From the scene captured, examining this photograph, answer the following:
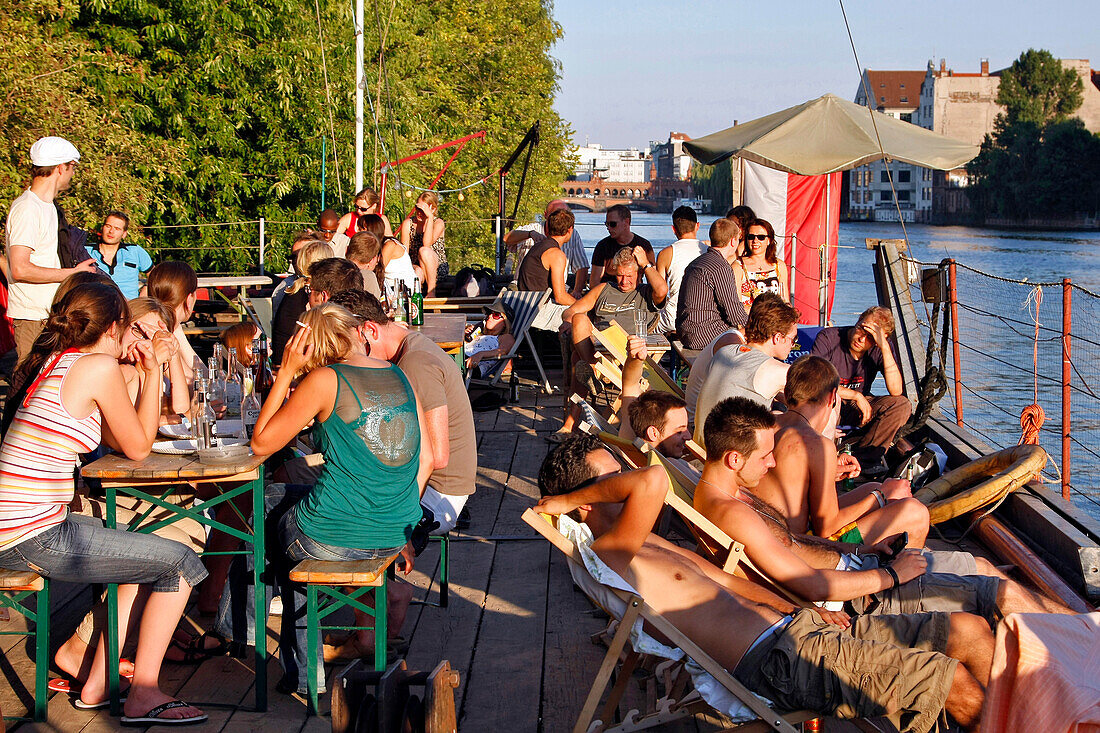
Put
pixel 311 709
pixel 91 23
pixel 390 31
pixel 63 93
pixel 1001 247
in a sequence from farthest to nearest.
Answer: pixel 1001 247
pixel 390 31
pixel 91 23
pixel 63 93
pixel 311 709

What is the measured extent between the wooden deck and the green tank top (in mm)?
597

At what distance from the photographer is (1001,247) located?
4788 centimetres

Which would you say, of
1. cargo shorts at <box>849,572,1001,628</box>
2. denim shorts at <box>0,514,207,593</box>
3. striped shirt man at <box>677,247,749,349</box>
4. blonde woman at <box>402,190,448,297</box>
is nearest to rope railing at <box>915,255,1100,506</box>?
striped shirt man at <box>677,247,749,349</box>

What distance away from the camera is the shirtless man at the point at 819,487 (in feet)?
12.3

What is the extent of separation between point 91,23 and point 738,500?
12.7 meters

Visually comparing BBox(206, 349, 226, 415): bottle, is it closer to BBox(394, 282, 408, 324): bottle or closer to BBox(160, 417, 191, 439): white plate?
BBox(160, 417, 191, 439): white plate

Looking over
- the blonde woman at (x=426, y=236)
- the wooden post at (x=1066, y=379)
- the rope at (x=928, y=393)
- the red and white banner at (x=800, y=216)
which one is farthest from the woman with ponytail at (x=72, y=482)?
the red and white banner at (x=800, y=216)

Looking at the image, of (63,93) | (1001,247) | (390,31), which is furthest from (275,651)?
(1001,247)

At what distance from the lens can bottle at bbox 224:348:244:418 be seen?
12.3ft

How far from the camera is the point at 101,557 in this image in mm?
3002

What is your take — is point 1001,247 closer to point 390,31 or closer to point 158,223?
point 390,31

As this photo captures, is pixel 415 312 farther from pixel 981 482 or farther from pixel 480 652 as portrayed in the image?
pixel 981 482

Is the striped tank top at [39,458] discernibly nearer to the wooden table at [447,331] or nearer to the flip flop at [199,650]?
the flip flop at [199,650]

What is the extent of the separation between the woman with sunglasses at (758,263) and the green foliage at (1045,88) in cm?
7514
